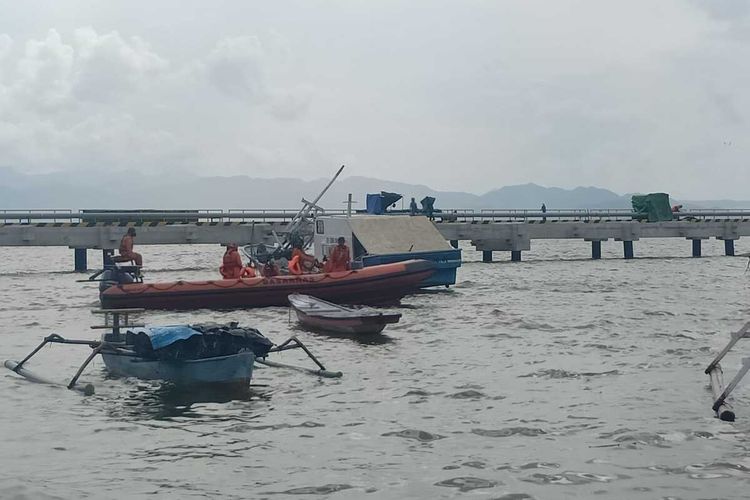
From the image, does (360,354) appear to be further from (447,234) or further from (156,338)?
(447,234)

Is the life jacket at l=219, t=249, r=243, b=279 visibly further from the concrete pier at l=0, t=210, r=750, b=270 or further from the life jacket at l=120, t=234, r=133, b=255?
the concrete pier at l=0, t=210, r=750, b=270

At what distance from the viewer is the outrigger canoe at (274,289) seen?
31.0m

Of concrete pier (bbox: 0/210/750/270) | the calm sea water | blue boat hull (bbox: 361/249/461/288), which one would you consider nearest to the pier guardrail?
concrete pier (bbox: 0/210/750/270)

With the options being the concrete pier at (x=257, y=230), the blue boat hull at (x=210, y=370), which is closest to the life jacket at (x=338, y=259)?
the concrete pier at (x=257, y=230)

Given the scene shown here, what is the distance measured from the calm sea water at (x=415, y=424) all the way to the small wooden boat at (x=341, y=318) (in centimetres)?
56

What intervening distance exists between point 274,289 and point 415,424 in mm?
16778

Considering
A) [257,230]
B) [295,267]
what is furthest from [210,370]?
[257,230]

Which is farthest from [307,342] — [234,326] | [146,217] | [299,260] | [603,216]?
[603,216]

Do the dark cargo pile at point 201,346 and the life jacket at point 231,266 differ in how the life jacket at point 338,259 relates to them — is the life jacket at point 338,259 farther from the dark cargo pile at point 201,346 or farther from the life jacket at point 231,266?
the dark cargo pile at point 201,346

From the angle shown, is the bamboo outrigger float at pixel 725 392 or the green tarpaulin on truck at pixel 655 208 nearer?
the bamboo outrigger float at pixel 725 392

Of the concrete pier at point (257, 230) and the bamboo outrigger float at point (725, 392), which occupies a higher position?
the concrete pier at point (257, 230)

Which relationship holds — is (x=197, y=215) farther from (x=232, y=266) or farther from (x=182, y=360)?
(x=182, y=360)

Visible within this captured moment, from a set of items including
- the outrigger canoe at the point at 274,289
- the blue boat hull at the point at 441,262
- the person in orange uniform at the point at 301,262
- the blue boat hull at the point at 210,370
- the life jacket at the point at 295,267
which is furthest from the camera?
the blue boat hull at the point at 441,262

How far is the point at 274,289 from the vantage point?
104 ft
